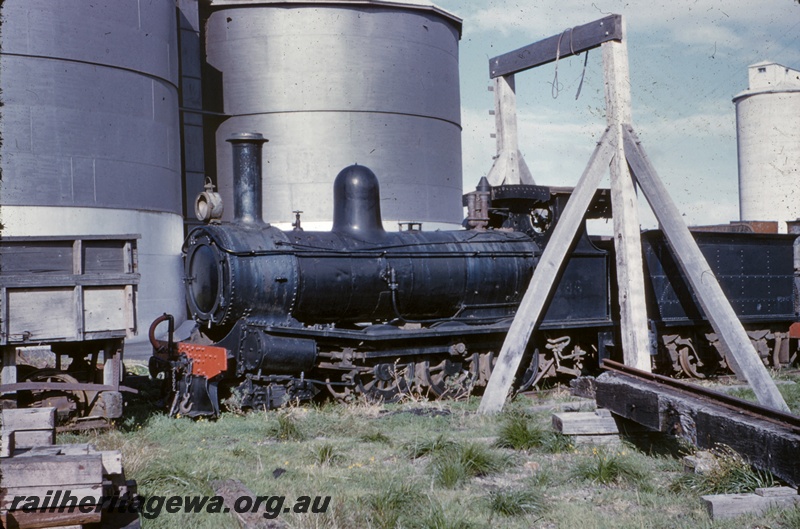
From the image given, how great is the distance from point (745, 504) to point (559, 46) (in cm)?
643

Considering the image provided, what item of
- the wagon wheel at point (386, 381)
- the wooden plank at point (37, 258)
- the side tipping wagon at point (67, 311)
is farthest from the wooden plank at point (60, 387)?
the wagon wheel at point (386, 381)

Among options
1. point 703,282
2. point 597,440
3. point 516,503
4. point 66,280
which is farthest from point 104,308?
point 703,282

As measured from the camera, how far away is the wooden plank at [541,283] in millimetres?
9297

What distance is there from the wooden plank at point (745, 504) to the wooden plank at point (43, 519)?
3479 mm

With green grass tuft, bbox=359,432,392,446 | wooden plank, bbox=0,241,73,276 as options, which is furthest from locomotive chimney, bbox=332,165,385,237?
wooden plank, bbox=0,241,73,276

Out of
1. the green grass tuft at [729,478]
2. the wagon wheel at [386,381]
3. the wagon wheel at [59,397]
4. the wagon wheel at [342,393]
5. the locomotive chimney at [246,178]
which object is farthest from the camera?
the locomotive chimney at [246,178]

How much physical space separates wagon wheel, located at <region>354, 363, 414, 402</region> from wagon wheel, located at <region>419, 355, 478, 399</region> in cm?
23

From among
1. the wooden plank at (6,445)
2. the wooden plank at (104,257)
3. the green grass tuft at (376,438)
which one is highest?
the wooden plank at (104,257)

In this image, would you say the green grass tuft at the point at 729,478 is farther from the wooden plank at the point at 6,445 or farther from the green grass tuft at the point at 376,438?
the wooden plank at the point at 6,445

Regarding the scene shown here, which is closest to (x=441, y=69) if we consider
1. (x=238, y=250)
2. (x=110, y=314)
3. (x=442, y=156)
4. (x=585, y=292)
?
(x=442, y=156)

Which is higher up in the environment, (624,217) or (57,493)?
(624,217)

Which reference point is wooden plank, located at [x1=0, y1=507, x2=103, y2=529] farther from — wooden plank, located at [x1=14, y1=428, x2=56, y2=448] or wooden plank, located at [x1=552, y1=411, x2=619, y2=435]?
wooden plank, located at [x1=552, y1=411, x2=619, y2=435]

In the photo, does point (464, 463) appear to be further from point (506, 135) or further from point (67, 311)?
point (506, 135)

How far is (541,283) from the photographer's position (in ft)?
31.6
